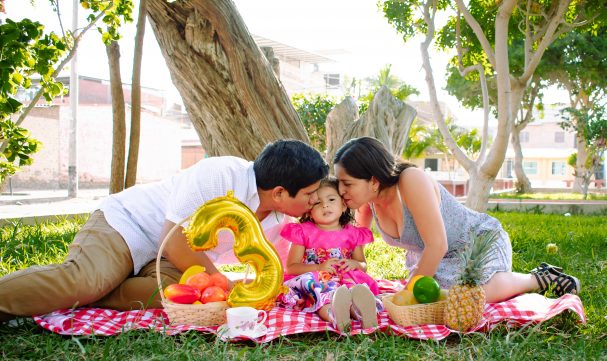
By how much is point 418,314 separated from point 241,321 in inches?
38.2

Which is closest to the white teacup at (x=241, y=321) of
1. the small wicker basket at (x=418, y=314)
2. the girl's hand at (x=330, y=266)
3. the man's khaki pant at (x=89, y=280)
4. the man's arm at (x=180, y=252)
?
the man's khaki pant at (x=89, y=280)

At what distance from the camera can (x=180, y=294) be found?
10.1 ft

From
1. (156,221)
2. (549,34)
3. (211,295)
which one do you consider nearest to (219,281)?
(211,295)

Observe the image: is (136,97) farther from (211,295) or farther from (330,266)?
(211,295)

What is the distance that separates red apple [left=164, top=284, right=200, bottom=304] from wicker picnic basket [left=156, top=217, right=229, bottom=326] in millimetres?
32

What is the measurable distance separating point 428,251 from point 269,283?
3.50ft

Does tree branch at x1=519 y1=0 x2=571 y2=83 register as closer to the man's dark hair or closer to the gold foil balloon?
the man's dark hair

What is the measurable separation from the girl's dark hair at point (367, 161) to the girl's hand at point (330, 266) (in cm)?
60

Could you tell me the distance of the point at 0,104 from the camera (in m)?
4.52

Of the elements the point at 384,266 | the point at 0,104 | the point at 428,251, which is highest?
the point at 0,104

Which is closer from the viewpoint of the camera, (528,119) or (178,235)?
(178,235)

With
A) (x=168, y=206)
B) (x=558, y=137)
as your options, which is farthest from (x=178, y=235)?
(x=558, y=137)

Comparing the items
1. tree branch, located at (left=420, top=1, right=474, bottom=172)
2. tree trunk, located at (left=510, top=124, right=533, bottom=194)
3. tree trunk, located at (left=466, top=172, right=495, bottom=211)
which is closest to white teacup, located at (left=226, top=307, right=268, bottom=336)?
tree trunk, located at (left=466, top=172, right=495, bottom=211)

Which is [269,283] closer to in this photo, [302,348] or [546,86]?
[302,348]
